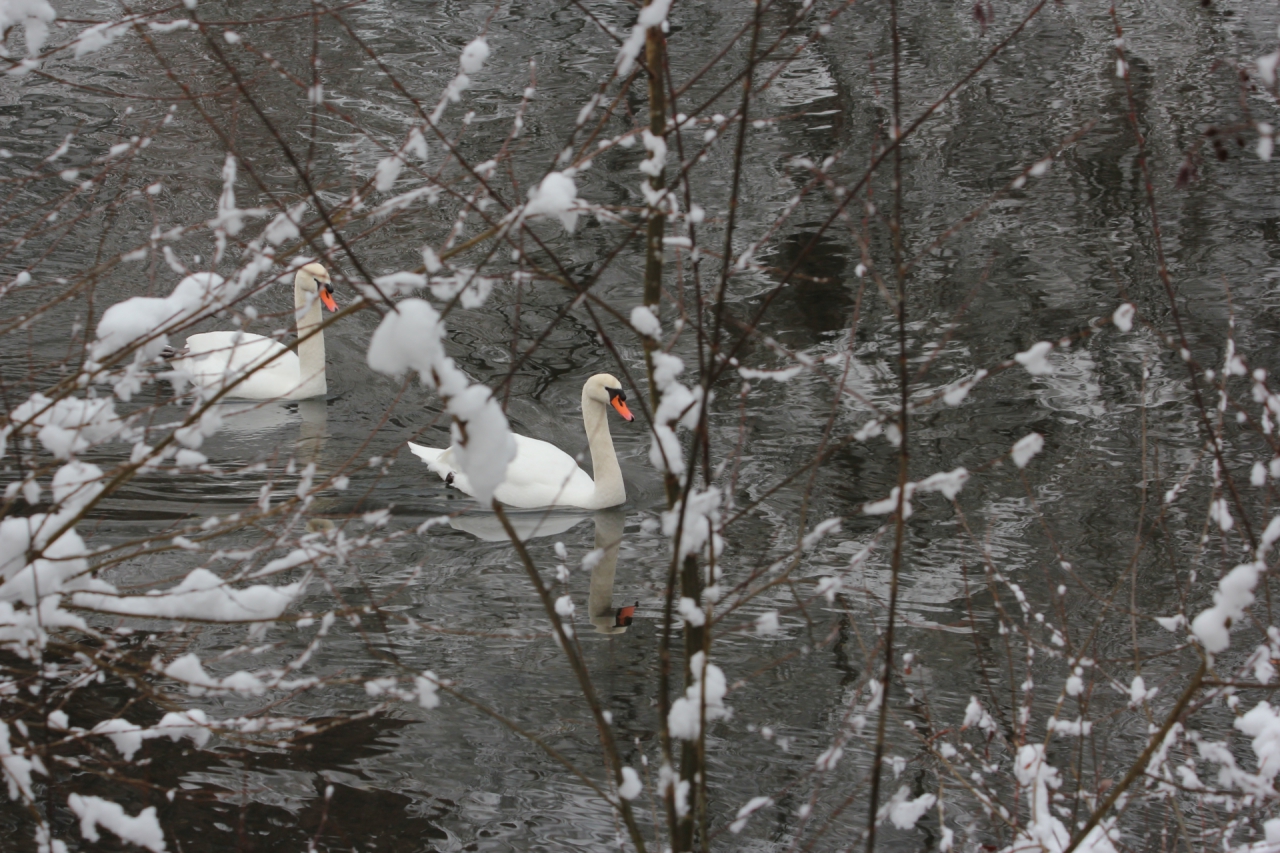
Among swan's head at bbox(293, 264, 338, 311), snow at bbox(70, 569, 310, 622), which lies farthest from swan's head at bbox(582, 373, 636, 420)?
snow at bbox(70, 569, 310, 622)

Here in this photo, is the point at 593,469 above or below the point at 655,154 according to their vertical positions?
above

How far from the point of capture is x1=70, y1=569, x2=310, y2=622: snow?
9.34 feet

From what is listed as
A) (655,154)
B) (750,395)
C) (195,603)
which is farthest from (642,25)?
(750,395)

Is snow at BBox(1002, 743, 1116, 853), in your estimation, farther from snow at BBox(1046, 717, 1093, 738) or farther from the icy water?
the icy water

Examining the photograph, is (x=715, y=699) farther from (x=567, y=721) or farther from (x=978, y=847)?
(x=567, y=721)

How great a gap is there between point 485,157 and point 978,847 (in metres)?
7.98

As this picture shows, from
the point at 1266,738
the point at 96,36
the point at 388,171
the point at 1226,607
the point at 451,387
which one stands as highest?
the point at 96,36

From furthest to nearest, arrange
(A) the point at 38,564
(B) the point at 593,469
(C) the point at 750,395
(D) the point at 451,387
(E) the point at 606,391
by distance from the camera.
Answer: (C) the point at 750,395 → (B) the point at 593,469 → (E) the point at 606,391 → (A) the point at 38,564 → (D) the point at 451,387

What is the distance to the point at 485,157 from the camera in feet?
35.9

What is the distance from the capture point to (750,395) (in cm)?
809

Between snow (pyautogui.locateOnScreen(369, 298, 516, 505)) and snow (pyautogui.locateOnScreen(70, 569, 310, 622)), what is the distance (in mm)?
1084

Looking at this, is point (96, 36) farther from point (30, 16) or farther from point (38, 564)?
point (38, 564)

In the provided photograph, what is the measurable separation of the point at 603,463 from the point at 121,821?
4408 mm

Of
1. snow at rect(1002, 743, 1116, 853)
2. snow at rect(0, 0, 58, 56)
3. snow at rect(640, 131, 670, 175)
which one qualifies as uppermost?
snow at rect(0, 0, 58, 56)
